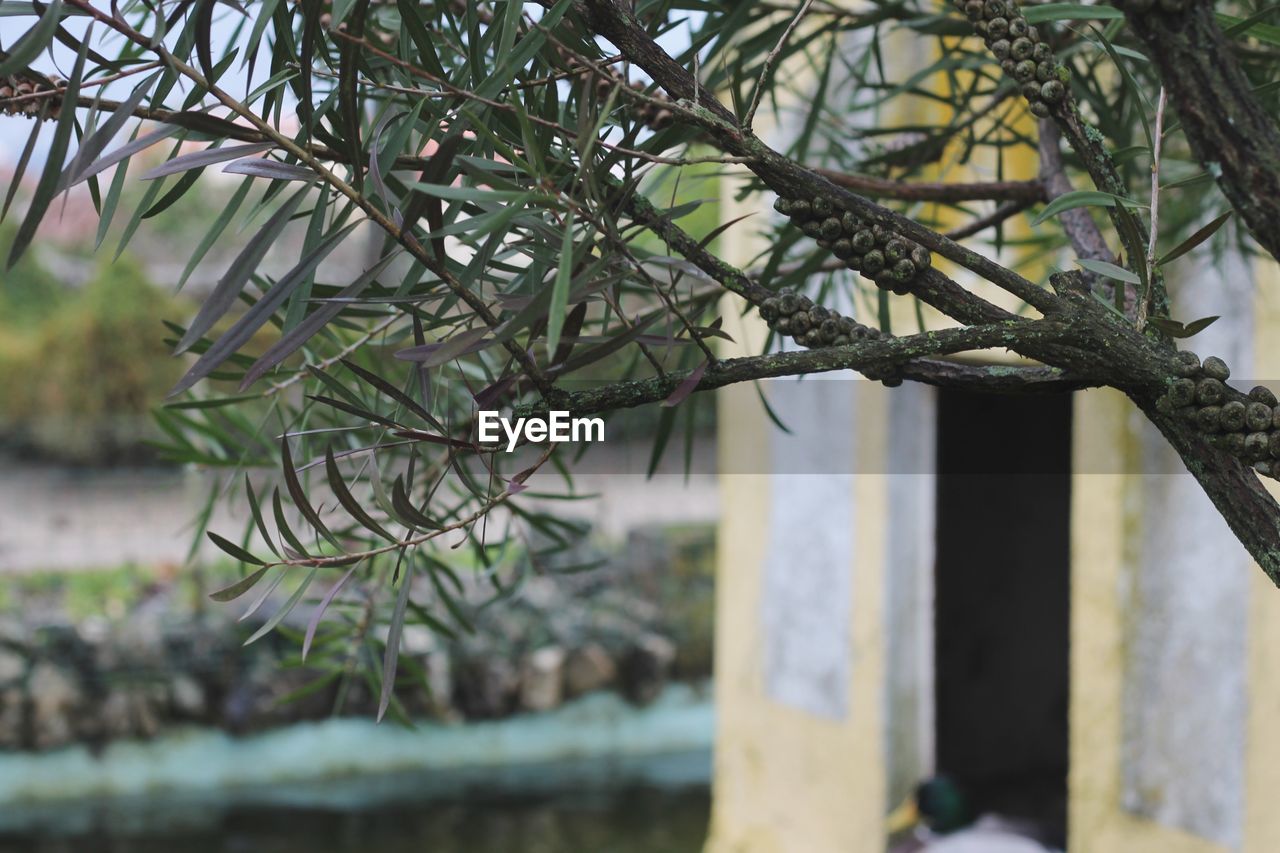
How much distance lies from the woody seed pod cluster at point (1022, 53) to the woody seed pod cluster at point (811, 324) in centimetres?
9

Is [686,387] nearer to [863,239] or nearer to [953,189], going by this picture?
[863,239]

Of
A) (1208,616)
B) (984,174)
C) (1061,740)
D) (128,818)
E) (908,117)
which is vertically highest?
(908,117)

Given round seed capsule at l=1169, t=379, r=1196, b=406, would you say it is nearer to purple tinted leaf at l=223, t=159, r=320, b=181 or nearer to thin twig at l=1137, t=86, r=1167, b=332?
thin twig at l=1137, t=86, r=1167, b=332

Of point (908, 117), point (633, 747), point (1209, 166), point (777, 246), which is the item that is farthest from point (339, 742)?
point (1209, 166)

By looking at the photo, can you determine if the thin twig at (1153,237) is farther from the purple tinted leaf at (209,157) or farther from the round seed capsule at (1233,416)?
the purple tinted leaf at (209,157)

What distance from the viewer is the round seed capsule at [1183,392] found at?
332mm

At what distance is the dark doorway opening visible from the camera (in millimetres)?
2832

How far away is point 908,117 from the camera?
2.01 m

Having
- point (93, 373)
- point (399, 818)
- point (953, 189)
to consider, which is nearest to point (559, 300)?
point (953, 189)

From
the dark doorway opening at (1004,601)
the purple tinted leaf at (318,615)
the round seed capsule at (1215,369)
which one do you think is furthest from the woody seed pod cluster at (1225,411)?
the dark doorway opening at (1004,601)

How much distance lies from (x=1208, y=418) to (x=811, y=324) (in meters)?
0.11

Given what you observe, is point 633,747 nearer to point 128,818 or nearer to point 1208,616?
point 128,818

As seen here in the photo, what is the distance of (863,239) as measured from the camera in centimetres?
35

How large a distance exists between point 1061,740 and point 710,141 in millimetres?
2932
